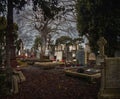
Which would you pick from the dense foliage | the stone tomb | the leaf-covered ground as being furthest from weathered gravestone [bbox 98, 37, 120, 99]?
the dense foliage

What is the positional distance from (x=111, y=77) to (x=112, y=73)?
0.15 m

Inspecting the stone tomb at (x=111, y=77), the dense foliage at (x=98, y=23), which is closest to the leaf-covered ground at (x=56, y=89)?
the stone tomb at (x=111, y=77)

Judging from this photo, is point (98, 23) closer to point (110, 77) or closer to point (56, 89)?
point (56, 89)

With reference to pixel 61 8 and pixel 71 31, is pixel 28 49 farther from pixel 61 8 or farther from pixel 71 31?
pixel 61 8

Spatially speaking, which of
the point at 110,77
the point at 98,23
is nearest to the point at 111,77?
the point at 110,77

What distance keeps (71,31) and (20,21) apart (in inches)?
316

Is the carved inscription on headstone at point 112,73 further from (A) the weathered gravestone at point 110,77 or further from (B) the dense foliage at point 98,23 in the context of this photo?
(B) the dense foliage at point 98,23

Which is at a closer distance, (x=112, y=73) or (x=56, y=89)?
(x=112, y=73)

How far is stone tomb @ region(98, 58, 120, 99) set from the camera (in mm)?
9508

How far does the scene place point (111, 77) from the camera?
964 cm

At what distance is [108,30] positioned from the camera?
20.7m

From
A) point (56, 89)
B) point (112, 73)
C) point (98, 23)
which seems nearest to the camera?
point (112, 73)

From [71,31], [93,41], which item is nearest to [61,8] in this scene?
[93,41]

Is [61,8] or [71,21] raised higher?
[71,21]
